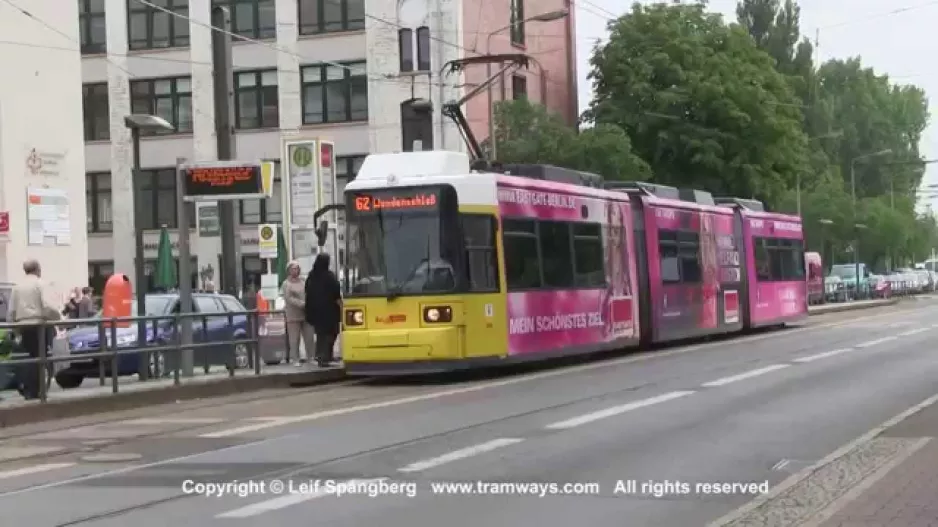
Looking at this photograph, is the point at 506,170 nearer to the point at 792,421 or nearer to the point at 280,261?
the point at 792,421

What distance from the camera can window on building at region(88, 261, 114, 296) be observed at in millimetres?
56219

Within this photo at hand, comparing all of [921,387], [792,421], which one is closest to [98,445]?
[792,421]

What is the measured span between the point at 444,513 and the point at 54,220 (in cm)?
3041

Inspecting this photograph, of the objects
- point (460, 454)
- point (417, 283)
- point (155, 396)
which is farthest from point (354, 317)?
point (460, 454)

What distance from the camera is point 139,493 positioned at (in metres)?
10.4

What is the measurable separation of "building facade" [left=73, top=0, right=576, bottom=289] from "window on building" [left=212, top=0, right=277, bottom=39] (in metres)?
0.04

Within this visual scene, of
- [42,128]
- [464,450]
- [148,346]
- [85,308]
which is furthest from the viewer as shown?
[42,128]

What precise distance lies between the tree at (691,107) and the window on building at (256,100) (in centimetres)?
1249

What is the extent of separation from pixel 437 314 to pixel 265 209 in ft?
112

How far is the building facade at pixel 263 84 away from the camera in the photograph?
51250 mm

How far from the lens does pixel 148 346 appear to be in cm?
1941

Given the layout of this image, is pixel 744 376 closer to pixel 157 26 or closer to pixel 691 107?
pixel 691 107

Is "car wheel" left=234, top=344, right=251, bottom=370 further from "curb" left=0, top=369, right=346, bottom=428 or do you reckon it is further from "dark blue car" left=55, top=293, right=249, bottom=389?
"curb" left=0, top=369, right=346, bottom=428

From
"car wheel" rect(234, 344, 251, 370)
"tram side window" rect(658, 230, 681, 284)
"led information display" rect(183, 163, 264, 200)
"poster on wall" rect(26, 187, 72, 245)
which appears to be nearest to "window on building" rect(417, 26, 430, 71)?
"poster on wall" rect(26, 187, 72, 245)
